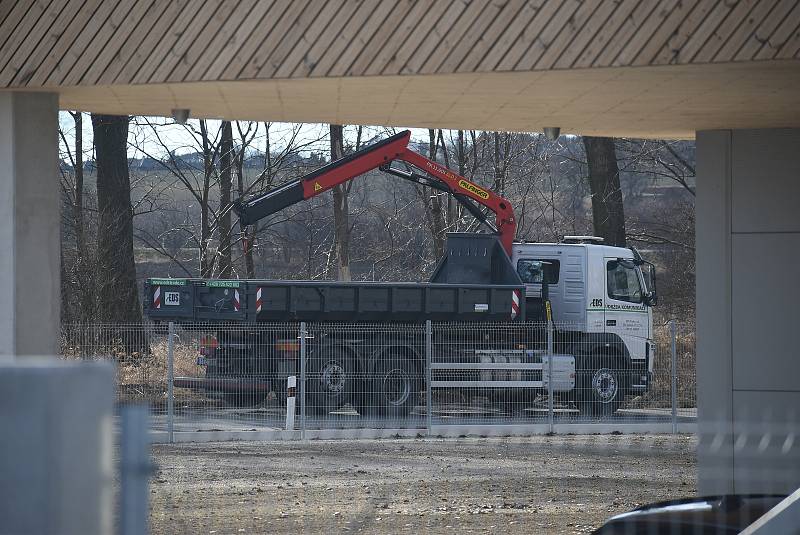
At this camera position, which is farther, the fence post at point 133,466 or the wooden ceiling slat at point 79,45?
the wooden ceiling slat at point 79,45

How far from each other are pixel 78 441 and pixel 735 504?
4.12 meters

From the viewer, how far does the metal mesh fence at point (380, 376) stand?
17.4 meters

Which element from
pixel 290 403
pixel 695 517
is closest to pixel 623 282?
pixel 290 403

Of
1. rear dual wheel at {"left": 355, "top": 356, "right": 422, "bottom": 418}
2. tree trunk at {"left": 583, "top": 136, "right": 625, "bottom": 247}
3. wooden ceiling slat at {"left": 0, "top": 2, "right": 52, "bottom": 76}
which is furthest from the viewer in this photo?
tree trunk at {"left": 583, "top": 136, "right": 625, "bottom": 247}

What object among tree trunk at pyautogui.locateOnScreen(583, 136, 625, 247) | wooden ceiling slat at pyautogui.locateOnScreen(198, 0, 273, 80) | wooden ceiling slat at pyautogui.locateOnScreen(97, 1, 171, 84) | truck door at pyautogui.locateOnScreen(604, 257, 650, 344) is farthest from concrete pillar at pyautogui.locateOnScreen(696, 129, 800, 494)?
tree trunk at pyautogui.locateOnScreen(583, 136, 625, 247)

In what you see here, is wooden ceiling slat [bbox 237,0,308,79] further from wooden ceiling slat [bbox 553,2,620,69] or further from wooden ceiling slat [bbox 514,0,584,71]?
wooden ceiling slat [bbox 553,2,620,69]

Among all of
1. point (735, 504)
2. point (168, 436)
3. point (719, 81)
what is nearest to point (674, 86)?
point (719, 81)

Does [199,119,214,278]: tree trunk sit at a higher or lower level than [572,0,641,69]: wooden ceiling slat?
higher

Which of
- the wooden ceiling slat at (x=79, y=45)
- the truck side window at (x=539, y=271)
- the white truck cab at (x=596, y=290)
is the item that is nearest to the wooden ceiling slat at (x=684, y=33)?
the wooden ceiling slat at (x=79, y=45)

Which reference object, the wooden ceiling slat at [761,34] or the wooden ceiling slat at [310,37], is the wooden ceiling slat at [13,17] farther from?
the wooden ceiling slat at [761,34]

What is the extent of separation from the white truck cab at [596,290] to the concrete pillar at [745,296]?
1163 centimetres

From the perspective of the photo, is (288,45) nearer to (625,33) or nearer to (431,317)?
(625,33)

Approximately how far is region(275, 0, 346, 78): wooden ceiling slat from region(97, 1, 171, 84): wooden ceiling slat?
0.94 m

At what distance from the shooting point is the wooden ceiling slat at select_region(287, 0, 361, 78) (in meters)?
7.19
